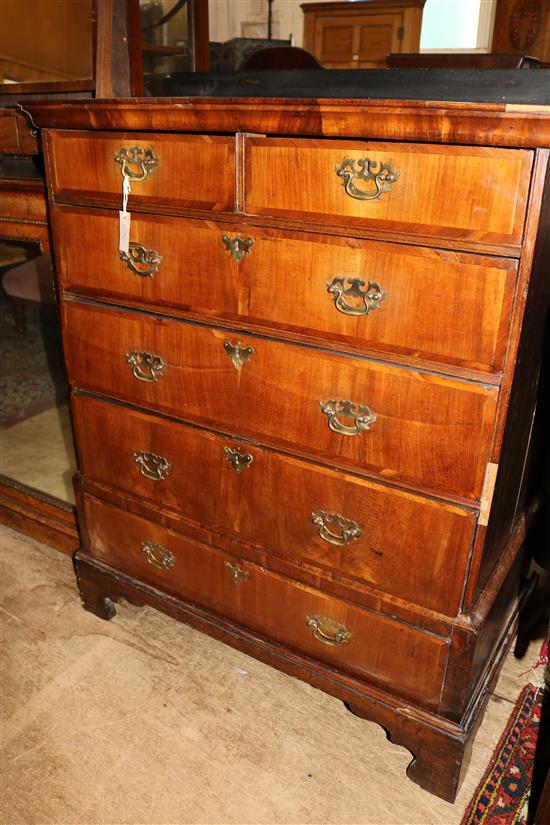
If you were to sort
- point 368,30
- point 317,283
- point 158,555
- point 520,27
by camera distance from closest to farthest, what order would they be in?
point 317,283
point 158,555
point 520,27
point 368,30

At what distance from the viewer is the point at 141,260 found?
1334 mm

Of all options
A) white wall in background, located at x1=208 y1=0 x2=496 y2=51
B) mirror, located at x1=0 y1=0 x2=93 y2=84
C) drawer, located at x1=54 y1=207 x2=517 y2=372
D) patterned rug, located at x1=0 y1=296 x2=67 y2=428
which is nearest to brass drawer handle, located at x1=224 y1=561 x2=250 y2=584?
drawer, located at x1=54 y1=207 x2=517 y2=372

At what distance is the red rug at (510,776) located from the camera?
131 centimetres

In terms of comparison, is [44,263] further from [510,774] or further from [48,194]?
[510,774]

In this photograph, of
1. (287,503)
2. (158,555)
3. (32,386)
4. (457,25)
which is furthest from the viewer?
(32,386)

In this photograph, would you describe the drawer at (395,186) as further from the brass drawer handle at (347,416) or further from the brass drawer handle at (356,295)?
the brass drawer handle at (347,416)

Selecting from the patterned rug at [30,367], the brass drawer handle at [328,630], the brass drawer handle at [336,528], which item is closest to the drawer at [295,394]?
the brass drawer handle at [336,528]

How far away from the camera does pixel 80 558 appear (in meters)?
1.79

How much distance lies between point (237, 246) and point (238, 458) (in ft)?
1.48

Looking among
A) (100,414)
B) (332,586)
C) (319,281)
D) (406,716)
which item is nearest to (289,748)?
(406,716)

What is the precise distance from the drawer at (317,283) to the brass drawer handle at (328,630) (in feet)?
2.09

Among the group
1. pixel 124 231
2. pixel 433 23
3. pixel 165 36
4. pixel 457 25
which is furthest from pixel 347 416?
pixel 433 23

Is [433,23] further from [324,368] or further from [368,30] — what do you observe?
[324,368]

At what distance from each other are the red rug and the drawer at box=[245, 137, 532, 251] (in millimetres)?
1151
